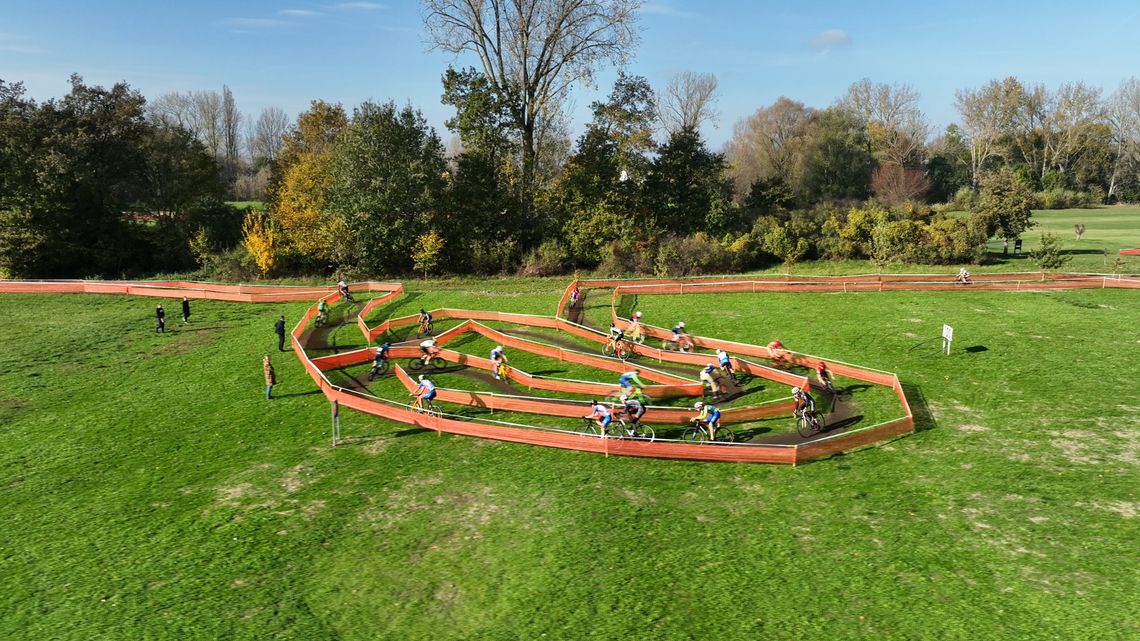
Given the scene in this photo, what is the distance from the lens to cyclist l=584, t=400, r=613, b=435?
840 inches

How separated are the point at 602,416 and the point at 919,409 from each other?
11932mm

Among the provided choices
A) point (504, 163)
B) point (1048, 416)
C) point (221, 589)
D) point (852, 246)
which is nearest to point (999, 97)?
point (852, 246)

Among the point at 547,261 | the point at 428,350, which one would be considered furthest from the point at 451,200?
the point at 428,350

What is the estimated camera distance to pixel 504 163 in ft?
193

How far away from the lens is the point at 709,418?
69.6ft

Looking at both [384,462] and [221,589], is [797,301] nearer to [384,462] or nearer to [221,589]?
[384,462]

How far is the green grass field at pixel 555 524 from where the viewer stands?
1374cm

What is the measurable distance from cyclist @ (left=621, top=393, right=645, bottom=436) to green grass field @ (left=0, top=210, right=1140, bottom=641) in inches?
50.4

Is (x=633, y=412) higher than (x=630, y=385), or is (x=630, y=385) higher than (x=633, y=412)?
(x=630, y=385)

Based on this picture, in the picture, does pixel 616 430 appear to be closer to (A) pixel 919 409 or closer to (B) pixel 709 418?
(B) pixel 709 418

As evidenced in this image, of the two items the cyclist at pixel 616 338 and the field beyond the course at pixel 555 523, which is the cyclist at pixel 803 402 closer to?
the field beyond the course at pixel 555 523

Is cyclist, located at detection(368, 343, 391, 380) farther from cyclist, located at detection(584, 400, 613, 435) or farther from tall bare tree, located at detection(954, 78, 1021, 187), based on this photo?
tall bare tree, located at detection(954, 78, 1021, 187)

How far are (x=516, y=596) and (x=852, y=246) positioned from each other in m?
50.2

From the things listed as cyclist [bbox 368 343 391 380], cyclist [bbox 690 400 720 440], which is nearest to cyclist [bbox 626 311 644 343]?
cyclist [bbox 690 400 720 440]
